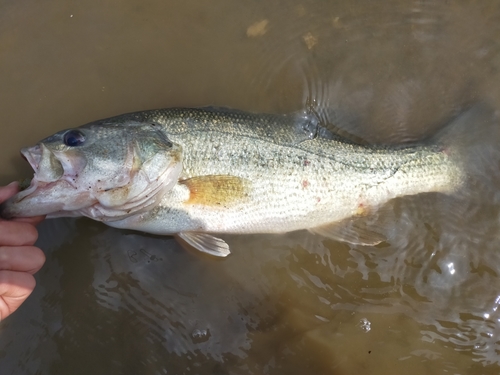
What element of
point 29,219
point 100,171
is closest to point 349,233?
point 100,171

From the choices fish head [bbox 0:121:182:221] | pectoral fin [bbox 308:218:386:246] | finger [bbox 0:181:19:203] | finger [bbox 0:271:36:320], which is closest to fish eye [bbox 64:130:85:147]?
fish head [bbox 0:121:182:221]

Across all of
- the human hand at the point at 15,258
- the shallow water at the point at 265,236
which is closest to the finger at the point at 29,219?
the human hand at the point at 15,258

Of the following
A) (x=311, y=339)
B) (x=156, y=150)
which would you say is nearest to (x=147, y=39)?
(x=156, y=150)

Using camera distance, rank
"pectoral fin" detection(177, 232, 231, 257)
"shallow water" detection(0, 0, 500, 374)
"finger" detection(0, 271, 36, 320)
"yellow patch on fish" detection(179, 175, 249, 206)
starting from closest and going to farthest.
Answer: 1. "finger" detection(0, 271, 36, 320)
2. "yellow patch on fish" detection(179, 175, 249, 206)
3. "pectoral fin" detection(177, 232, 231, 257)
4. "shallow water" detection(0, 0, 500, 374)

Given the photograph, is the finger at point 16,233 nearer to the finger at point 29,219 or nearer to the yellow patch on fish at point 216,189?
the finger at point 29,219

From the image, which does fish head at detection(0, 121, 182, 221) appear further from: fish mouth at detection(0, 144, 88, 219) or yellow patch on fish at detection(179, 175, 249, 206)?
yellow patch on fish at detection(179, 175, 249, 206)

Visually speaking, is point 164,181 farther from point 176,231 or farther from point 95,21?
point 95,21
